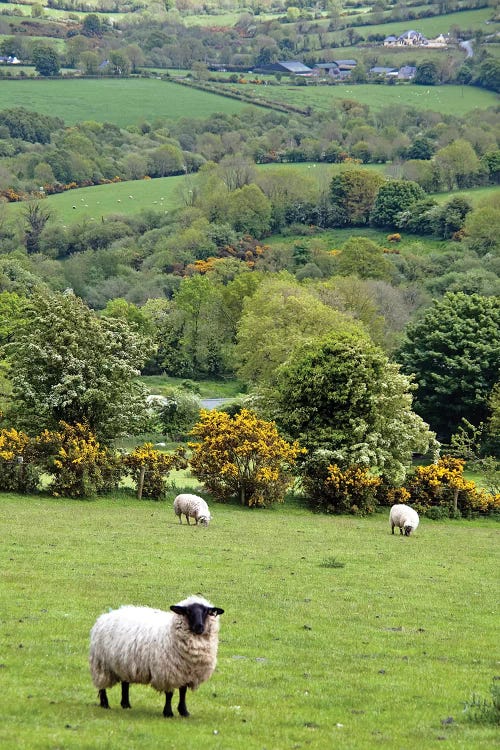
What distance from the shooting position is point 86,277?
169 metres

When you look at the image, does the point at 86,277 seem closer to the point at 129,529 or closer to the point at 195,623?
the point at 129,529

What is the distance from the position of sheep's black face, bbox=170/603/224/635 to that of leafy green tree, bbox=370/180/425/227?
169 meters

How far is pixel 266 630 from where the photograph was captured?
2159 centimetres

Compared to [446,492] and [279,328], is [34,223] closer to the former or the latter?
[279,328]

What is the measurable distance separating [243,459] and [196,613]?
3202cm

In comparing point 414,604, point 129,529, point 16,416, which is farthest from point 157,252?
point 414,604

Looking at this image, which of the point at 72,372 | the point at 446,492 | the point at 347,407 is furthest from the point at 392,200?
the point at 72,372

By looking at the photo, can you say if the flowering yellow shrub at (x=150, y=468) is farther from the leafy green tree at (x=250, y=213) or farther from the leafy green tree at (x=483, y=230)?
the leafy green tree at (x=250, y=213)

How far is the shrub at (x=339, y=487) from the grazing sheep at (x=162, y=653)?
32168 millimetres

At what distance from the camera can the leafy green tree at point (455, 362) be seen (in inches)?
2913

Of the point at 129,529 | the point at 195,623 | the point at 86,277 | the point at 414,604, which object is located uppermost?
the point at 195,623

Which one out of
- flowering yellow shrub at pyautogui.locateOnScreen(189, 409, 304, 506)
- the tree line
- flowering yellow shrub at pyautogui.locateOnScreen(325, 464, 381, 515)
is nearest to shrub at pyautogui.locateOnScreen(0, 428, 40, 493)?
the tree line

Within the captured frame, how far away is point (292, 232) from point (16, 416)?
14098cm

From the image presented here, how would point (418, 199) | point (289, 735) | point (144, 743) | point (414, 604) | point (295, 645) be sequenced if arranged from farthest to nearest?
point (418, 199)
point (414, 604)
point (295, 645)
point (289, 735)
point (144, 743)
